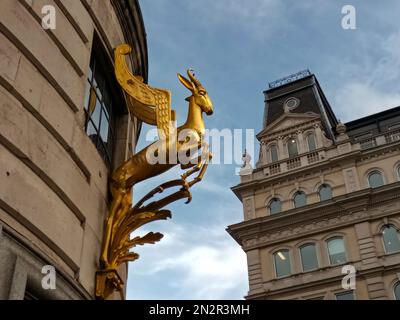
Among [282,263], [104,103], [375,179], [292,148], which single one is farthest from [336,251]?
[104,103]

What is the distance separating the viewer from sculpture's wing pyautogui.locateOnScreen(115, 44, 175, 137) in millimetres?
8297

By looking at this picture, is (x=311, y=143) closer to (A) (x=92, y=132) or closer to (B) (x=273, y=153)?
(B) (x=273, y=153)

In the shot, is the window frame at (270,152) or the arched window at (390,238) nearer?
the arched window at (390,238)

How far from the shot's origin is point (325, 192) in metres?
A: 37.9

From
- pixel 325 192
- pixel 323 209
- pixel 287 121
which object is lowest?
Result: pixel 323 209

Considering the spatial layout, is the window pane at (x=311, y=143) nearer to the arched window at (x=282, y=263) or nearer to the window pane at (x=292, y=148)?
the window pane at (x=292, y=148)

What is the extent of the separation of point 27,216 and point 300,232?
3236cm

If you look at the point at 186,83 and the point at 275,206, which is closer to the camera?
the point at 186,83

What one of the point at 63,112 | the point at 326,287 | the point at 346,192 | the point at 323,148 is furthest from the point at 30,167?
the point at 323,148

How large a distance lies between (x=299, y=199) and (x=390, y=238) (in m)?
7.02

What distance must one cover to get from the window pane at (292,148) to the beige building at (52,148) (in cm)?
3347

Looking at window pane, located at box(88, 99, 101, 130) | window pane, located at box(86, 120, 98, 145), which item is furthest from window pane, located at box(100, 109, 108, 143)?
window pane, located at box(86, 120, 98, 145)

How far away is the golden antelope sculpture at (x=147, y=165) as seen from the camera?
7.50 m

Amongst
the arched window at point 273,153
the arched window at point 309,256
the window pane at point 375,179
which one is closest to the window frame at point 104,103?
the arched window at point 309,256
